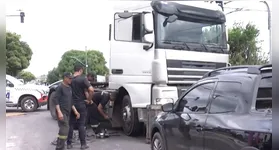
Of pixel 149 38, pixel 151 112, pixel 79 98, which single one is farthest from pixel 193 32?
pixel 79 98

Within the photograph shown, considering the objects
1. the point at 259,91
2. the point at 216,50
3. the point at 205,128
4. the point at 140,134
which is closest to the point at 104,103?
the point at 140,134

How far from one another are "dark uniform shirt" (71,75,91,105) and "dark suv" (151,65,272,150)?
2.82 metres

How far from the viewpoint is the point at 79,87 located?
7.73 metres

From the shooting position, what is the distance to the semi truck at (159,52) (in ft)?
26.2

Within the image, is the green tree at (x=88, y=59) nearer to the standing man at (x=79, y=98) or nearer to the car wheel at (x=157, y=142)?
the standing man at (x=79, y=98)

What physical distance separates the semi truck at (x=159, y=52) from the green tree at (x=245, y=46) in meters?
8.14

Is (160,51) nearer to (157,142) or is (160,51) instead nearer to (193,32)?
(193,32)

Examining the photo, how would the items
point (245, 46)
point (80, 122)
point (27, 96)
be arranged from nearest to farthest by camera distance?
1. point (80, 122)
2. point (27, 96)
3. point (245, 46)

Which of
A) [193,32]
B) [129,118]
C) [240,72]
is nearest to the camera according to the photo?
[240,72]

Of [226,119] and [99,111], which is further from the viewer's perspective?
[99,111]

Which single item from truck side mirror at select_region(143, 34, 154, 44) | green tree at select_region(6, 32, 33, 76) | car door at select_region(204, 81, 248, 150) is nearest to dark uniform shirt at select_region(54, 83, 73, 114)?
green tree at select_region(6, 32, 33, 76)

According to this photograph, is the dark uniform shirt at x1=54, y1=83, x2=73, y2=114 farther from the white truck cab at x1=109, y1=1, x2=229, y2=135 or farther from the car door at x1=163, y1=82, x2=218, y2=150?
the car door at x1=163, y1=82, x2=218, y2=150

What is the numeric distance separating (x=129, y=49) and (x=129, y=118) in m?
1.74

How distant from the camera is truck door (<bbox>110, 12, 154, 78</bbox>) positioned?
8258 mm
